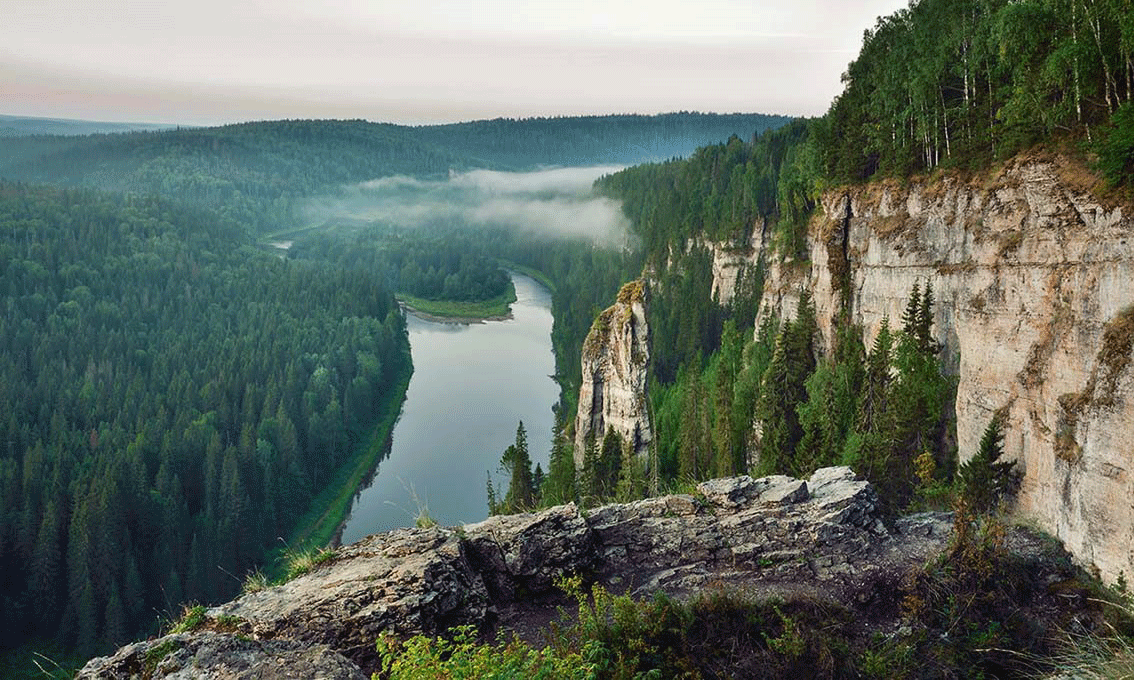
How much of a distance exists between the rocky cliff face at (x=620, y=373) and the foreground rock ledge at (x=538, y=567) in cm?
2414

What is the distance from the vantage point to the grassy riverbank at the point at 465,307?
122500mm

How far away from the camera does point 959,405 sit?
2469 cm

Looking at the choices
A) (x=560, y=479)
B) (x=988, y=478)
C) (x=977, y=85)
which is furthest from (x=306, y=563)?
(x=977, y=85)

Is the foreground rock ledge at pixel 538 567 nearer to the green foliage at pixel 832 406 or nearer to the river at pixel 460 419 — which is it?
the green foliage at pixel 832 406

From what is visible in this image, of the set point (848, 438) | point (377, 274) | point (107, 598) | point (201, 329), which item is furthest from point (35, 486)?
point (377, 274)

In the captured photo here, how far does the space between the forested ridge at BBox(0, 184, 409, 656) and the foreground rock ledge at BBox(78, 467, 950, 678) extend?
16614 mm

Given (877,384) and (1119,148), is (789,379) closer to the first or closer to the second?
(877,384)

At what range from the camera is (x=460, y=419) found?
6981 cm

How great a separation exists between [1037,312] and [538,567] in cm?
1788

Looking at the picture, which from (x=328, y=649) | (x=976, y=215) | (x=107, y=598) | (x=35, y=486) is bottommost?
(x=107, y=598)

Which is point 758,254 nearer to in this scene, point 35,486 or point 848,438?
point 848,438

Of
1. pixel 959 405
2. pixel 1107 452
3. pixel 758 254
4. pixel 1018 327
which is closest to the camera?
pixel 1107 452

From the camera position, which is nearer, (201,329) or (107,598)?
(107,598)

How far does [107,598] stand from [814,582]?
42.5m
